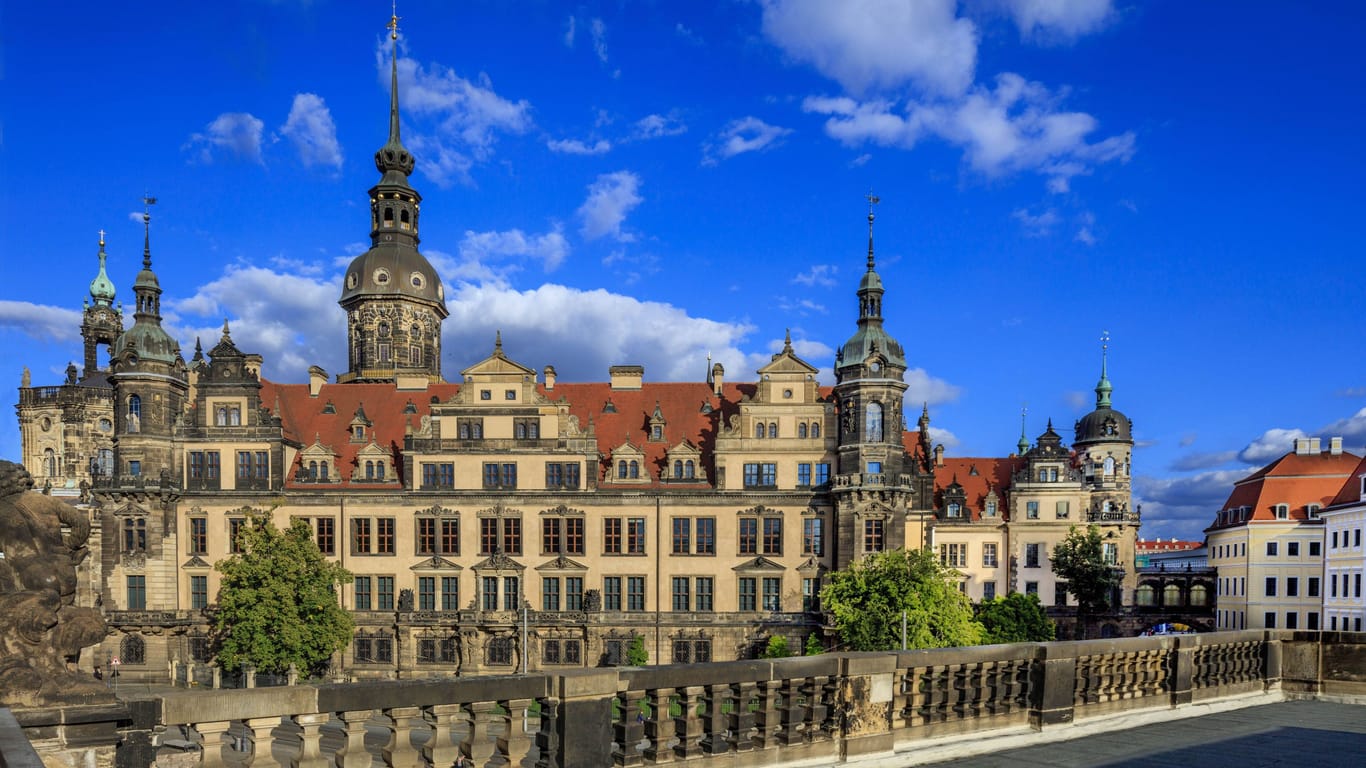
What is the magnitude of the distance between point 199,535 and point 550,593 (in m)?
19.3

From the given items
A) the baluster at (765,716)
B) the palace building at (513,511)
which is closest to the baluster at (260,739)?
the baluster at (765,716)

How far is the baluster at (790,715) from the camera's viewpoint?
26.2 ft

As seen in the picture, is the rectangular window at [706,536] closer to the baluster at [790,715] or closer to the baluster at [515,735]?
the baluster at [790,715]

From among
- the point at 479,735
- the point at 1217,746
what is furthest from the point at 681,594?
the point at 479,735

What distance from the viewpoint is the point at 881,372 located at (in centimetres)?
4334

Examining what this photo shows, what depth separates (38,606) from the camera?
6238 mm

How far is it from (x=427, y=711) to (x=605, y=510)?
38.0 meters

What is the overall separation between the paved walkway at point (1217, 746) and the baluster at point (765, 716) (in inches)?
75.0

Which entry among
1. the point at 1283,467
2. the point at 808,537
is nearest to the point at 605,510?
the point at 808,537

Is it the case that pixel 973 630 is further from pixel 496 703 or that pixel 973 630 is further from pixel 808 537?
pixel 496 703

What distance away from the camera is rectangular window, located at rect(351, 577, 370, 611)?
44.2 meters

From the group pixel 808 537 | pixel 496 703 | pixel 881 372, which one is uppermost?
pixel 881 372

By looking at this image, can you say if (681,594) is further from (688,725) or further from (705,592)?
(688,725)

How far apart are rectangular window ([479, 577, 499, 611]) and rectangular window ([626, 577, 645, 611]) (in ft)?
22.7
